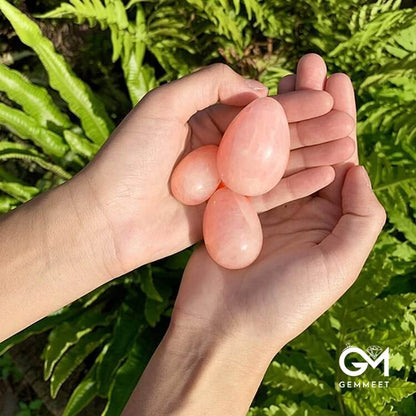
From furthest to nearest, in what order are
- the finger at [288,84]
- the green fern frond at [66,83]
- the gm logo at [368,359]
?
the green fern frond at [66,83], the gm logo at [368,359], the finger at [288,84]

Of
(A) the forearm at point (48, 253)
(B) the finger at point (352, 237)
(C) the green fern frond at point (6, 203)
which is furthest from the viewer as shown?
(C) the green fern frond at point (6, 203)

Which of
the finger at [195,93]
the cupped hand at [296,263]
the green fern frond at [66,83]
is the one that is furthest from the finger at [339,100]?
the green fern frond at [66,83]

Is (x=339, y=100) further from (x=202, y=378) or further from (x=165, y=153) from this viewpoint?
(x=202, y=378)

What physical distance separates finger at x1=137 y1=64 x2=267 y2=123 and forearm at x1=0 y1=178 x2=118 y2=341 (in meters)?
0.32

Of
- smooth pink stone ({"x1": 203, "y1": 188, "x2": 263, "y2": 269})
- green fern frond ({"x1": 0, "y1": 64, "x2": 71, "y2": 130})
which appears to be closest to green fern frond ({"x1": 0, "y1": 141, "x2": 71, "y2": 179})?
green fern frond ({"x1": 0, "y1": 64, "x2": 71, "y2": 130})

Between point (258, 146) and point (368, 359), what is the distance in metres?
0.86

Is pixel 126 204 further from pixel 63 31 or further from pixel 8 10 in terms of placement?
pixel 63 31

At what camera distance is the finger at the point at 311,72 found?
1775mm

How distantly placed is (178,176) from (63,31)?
1410mm

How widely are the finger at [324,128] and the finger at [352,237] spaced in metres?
0.15

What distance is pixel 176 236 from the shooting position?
71.8 inches

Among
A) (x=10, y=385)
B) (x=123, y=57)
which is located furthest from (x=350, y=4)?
(x=10, y=385)

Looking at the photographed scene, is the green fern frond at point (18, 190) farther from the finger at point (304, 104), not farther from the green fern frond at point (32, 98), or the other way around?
the finger at point (304, 104)

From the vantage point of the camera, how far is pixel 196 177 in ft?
5.53
